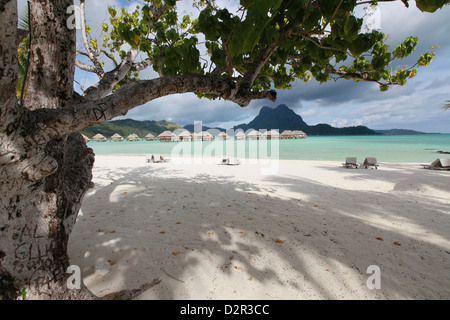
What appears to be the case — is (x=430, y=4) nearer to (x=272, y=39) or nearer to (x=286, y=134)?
(x=272, y=39)

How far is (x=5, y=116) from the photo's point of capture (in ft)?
4.14

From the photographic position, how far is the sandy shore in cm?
207

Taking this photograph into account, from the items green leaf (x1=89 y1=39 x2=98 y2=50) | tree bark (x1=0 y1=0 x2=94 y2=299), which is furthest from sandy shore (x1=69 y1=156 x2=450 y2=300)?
green leaf (x1=89 y1=39 x2=98 y2=50)

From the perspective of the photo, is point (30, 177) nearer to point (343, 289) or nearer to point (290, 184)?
point (343, 289)

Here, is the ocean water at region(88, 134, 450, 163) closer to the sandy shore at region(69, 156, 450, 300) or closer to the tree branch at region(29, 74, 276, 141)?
the sandy shore at region(69, 156, 450, 300)

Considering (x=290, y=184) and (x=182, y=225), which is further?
(x=290, y=184)

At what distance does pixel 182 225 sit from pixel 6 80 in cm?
291

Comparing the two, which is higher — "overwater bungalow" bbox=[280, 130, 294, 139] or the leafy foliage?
"overwater bungalow" bbox=[280, 130, 294, 139]

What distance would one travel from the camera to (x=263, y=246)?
281cm

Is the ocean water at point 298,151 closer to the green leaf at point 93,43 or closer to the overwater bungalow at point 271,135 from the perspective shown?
the green leaf at point 93,43

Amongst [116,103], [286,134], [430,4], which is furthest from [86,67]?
[286,134]

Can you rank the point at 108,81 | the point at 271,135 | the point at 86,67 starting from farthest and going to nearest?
the point at 271,135
the point at 86,67
the point at 108,81

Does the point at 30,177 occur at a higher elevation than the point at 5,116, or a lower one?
lower
